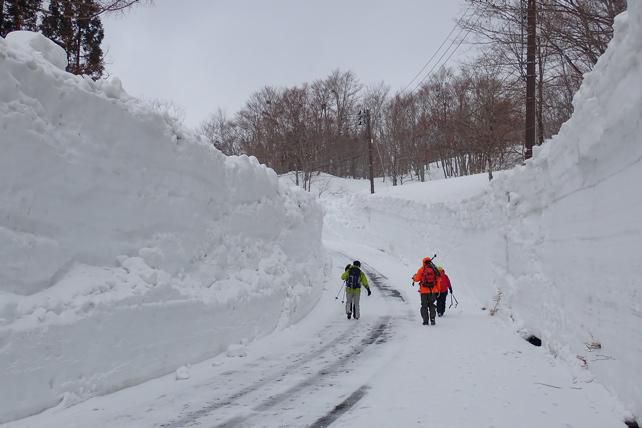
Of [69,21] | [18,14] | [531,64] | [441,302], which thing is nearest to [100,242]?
[441,302]

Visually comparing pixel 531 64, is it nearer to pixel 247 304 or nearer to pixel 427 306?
pixel 427 306

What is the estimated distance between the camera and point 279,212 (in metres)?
12.0

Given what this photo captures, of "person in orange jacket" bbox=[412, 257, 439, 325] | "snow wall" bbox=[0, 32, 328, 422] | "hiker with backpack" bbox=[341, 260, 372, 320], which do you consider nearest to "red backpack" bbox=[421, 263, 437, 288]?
"person in orange jacket" bbox=[412, 257, 439, 325]

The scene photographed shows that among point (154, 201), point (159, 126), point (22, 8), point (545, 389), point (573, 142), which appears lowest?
point (545, 389)

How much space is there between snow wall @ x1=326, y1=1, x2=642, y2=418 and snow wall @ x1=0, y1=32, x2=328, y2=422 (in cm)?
580

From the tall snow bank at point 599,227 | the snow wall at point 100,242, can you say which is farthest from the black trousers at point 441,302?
the snow wall at point 100,242

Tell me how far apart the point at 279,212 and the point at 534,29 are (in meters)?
9.88

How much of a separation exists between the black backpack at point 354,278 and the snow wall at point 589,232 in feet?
12.2

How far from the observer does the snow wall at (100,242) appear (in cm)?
539

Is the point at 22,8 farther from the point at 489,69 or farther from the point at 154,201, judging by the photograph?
the point at 489,69

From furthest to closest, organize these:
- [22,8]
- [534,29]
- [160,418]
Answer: [534,29] → [22,8] → [160,418]

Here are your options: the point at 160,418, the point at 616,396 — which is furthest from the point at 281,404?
the point at 616,396

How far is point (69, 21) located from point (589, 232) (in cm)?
1527

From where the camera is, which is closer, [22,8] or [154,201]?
[154,201]
